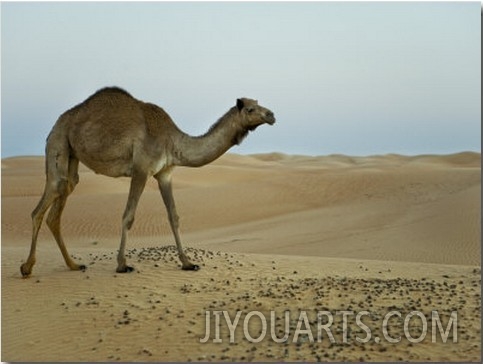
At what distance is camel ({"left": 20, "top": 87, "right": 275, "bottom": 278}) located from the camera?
10195 millimetres

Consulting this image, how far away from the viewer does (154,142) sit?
33.9 ft

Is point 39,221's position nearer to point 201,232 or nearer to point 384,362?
point 384,362

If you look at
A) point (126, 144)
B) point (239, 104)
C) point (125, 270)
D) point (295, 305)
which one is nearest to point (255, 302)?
point (295, 305)

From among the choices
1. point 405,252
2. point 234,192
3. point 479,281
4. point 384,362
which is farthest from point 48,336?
point 234,192

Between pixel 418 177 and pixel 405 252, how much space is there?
15651 mm

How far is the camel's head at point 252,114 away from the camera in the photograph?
9.69 meters

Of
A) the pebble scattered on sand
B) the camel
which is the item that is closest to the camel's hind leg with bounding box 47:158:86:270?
the camel

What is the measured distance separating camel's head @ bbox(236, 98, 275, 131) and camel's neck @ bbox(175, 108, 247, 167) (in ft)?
0.55

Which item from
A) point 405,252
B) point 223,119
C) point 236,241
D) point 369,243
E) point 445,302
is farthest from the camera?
point 236,241

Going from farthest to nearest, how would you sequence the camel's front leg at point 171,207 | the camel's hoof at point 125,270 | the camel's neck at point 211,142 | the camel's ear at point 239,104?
the camel's front leg at point 171,207, the camel's hoof at point 125,270, the camel's neck at point 211,142, the camel's ear at point 239,104

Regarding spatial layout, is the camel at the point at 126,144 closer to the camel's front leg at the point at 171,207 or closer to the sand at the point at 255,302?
the camel's front leg at the point at 171,207

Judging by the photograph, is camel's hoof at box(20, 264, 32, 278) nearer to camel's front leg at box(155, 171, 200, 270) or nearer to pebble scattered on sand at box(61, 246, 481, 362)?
pebble scattered on sand at box(61, 246, 481, 362)

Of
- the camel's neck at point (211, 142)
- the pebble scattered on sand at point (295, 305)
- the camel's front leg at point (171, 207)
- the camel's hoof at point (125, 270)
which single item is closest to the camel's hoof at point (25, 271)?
the camel's hoof at point (125, 270)

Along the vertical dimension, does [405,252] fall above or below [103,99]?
below
